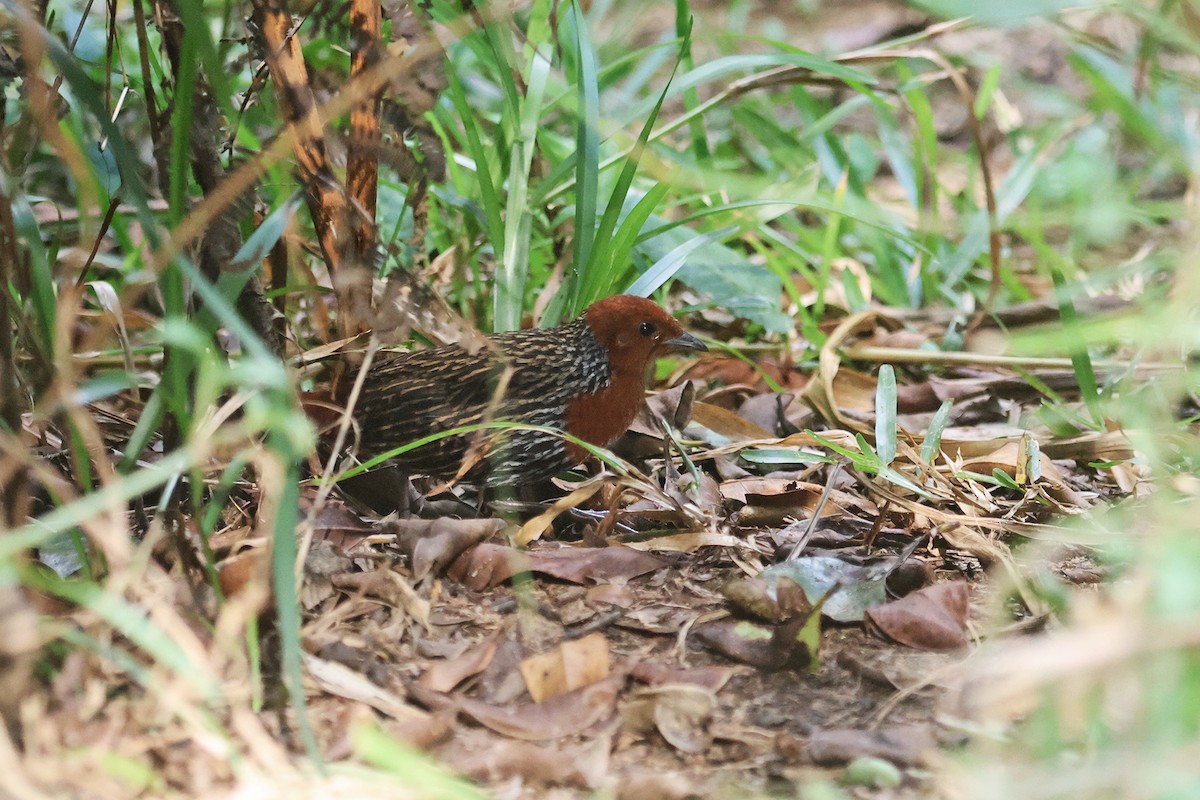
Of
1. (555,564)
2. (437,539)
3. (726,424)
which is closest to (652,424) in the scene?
(726,424)

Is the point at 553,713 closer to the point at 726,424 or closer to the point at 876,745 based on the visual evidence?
the point at 876,745

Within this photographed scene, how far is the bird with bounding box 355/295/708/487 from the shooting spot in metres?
3.32

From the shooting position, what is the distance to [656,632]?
2.54 meters

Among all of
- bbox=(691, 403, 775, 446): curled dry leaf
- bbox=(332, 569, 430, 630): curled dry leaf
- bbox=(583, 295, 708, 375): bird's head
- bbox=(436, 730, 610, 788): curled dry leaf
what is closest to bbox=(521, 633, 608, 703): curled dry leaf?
bbox=(436, 730, 610, 788): curled dry leaf

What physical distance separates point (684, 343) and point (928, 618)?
1537 mm

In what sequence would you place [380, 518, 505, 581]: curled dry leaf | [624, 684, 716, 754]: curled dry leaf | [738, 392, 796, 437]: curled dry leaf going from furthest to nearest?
[738, 392, 796, 437]: curled dry leaf < [380, 518, 505, 581]: curled dry leaf < [624, 684, 716, 754]: curled dry leaf

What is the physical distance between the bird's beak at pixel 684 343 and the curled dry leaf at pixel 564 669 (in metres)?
1.63

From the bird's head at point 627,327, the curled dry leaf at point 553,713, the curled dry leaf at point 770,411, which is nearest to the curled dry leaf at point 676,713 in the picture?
the curled dry leaf at point 553,713

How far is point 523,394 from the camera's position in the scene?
3508mm

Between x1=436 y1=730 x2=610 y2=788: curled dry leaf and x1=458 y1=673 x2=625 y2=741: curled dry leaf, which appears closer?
x1=436 y1=730 x2=610 y2=788: curled dry leaf

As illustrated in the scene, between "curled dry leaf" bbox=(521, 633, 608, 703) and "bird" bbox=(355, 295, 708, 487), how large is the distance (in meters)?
0.99

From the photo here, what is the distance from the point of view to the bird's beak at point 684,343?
3.80 metres

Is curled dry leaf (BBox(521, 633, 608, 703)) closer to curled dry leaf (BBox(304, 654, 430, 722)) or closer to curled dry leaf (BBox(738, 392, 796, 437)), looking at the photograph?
curled dry leaf (BBox(304, 654, 430, 722))

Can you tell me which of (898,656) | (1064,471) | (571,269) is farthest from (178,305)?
(1064,471)
